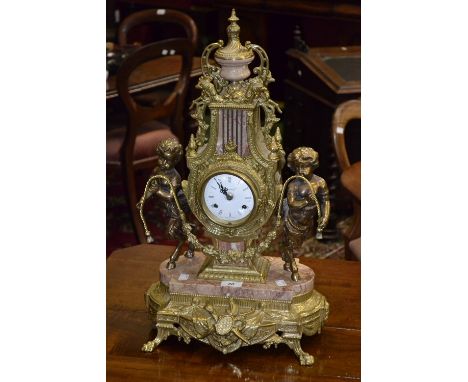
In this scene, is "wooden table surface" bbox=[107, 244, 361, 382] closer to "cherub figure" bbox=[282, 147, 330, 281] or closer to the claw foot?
the claw foot

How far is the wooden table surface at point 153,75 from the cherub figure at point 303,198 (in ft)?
8.49

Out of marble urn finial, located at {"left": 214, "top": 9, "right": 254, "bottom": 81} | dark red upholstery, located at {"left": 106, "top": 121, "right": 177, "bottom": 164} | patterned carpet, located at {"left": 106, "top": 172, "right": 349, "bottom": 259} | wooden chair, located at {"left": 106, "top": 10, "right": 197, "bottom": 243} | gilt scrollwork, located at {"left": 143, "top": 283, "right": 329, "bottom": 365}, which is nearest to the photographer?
marble urn finial, located at {"left": 214, "top": 9, "right": 254, "bottom": 81}

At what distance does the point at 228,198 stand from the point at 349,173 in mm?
1261

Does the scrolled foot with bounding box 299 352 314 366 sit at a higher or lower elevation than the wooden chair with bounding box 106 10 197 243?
lower

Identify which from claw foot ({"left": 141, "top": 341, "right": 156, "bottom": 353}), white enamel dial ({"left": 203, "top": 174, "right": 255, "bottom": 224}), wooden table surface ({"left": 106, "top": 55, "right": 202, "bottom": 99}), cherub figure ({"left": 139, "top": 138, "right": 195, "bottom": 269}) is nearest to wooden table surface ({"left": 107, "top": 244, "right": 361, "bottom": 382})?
claw foot ({"left": 141, "top": 341, "right": 156, "bottom": 353})

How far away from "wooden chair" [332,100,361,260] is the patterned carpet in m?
1.02

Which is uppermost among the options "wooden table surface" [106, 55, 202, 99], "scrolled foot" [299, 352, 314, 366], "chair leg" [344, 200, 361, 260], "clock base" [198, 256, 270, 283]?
"wooden table surface" [106, 55, 202, 99]

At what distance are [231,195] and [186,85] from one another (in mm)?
2498

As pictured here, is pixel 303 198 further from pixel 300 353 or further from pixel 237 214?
pixel 300 353

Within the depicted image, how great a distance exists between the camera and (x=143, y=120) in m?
6.13

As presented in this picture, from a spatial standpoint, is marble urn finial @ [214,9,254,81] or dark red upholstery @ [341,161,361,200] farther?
dark red upholstery @ [341,161,361,200]

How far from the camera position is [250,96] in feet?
12.7

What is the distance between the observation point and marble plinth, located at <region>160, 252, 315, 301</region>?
397 cm

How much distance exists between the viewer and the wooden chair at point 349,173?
5.01 m
